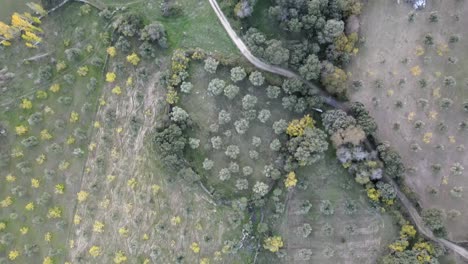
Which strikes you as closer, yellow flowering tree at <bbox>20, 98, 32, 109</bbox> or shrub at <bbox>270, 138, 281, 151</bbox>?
shrub at <bbox>270, 138, 281, 151</bbox>

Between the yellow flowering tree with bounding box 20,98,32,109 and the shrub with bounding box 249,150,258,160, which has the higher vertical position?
the shrub with bounding box 249,150,258,160

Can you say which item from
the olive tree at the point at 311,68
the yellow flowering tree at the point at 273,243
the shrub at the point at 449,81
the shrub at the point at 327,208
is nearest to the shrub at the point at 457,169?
the shrub at the point at 449,81

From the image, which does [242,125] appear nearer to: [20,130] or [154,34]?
[154,34]

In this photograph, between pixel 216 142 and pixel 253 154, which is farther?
pixel 253 154

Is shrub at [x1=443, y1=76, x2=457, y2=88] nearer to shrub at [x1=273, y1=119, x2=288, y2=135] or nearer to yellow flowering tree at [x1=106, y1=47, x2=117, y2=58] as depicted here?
shrub at [x1=273, y1=119, x2=288, y2=135]

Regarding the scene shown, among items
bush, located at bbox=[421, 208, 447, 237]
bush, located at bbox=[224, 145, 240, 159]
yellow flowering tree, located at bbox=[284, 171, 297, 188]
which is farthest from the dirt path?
bush, located at bbox=[421, 208, 447, 237]

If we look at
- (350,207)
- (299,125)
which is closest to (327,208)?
(350,207)
